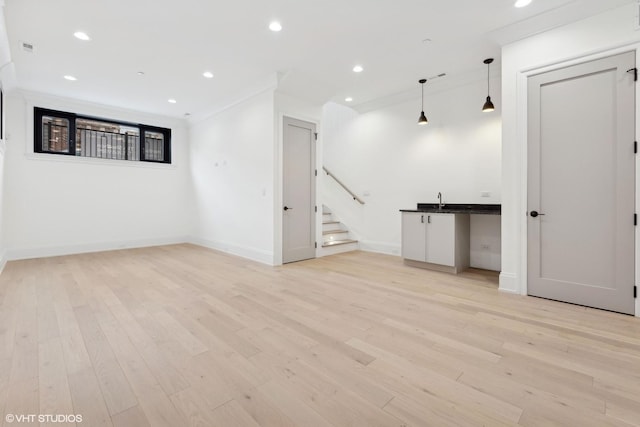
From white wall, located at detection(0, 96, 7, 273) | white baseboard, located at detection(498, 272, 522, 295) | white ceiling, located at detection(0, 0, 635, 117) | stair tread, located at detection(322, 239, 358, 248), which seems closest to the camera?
white ceiling, located at detection(0, 0, 635, 117)

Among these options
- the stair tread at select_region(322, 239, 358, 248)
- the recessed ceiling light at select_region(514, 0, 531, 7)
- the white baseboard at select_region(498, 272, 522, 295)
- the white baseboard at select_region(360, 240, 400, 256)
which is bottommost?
the white baseboard at select_region(498, 272, 522, 295)

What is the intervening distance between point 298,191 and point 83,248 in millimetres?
4757

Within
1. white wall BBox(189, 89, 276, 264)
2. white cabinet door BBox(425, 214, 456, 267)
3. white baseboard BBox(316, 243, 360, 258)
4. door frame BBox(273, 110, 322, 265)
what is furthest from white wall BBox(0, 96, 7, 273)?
white cabinet door BBox(425, 214, 456, 267)

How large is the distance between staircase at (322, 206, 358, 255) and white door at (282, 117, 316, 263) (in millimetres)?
521

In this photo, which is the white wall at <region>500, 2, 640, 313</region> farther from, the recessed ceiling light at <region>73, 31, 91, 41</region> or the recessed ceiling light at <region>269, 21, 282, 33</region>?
the recessed ceiling light at <region>73, 31, 91, 41</region>

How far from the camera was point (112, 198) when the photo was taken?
6445 millimetres

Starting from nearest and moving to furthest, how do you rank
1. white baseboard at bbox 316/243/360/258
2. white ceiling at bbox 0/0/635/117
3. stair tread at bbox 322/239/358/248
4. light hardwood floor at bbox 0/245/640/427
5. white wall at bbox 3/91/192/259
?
1. light hardwood floor at bbox 0/245/640/427
2. white ceiling at bbox 0/0/635/117
3. white wall at bbox 3/91/192/259
4. white baseboard at bbox 316/243/360/258
5. stair tread at bbox 322/239/358/248

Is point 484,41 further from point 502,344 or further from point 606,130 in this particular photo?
point 502,344

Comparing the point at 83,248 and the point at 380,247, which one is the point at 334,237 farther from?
the point at 83,248

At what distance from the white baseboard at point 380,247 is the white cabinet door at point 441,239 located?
124 cm

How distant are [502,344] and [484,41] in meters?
3.55

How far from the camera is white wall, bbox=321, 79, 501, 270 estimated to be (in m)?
4.69

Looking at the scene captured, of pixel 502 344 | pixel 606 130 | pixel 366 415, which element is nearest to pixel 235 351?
pixel 366 415

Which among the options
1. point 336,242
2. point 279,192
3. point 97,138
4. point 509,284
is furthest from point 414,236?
point 97,138
